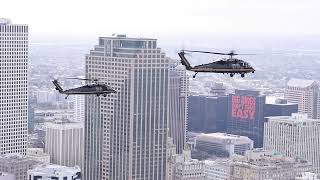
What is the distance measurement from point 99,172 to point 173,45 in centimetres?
788

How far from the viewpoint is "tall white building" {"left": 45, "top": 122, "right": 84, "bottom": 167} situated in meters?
38.6

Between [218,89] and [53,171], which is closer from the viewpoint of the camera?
[53,171]

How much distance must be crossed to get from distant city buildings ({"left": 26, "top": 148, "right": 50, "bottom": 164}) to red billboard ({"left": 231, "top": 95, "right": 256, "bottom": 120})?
627 inches

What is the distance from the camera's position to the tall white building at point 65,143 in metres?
38.6

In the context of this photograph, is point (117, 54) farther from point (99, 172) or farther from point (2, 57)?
point (2, 57)

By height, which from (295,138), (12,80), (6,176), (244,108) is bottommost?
(6,176)

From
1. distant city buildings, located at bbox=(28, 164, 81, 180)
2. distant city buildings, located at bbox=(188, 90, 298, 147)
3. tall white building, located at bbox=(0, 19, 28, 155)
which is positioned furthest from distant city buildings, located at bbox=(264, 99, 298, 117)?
distant city buildings, located at bbox=(28, 164, 81, 180)

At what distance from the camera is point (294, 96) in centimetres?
5922

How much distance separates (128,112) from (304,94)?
26.9m

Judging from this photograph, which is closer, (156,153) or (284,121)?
(156,153)

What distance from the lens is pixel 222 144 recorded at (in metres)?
50.4

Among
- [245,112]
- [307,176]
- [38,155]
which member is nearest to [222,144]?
[245,112]

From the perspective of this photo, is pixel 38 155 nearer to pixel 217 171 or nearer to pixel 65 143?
pixel 65 143

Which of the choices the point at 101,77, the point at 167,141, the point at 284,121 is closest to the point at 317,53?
the point at 284,121
